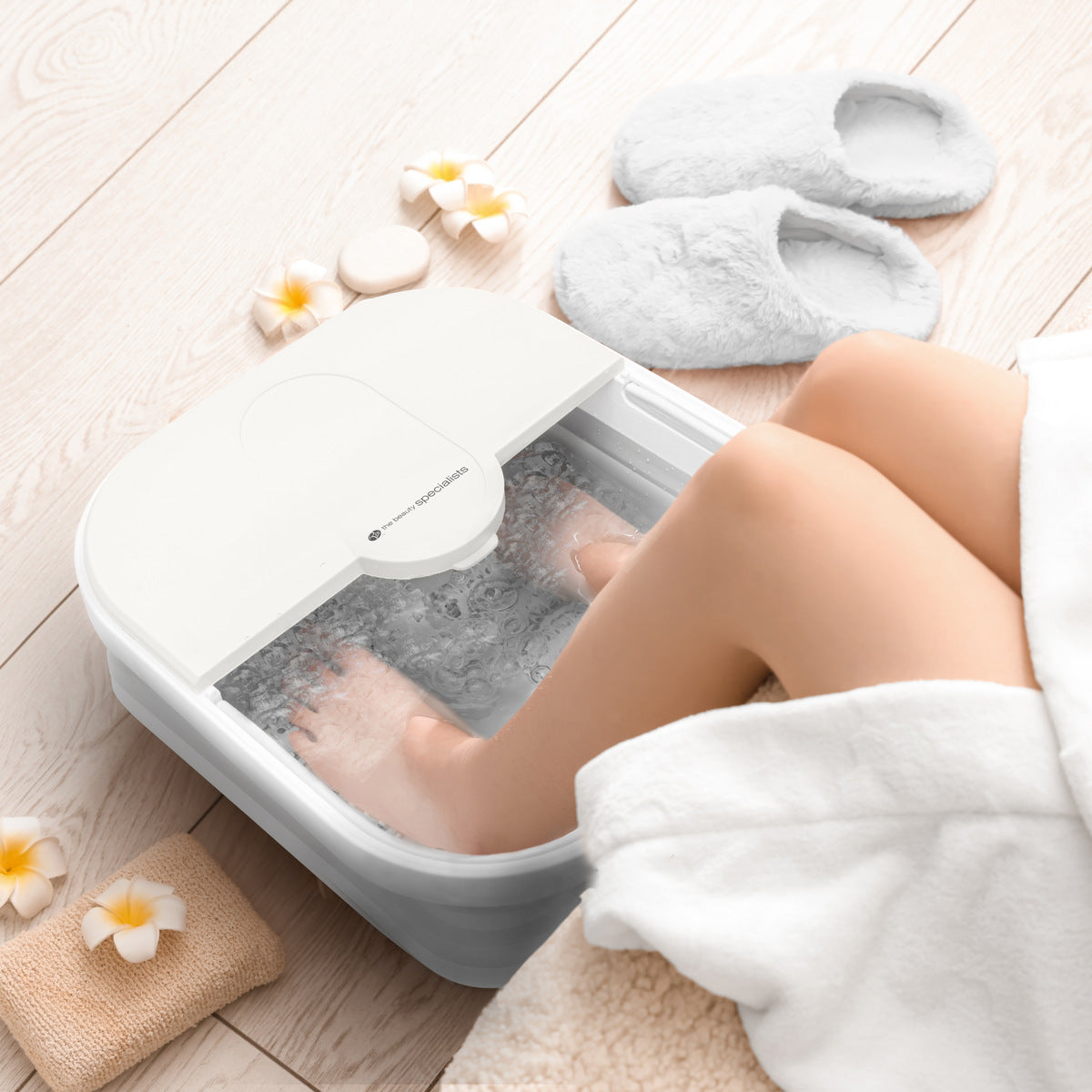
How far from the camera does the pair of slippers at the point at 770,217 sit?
1144mm

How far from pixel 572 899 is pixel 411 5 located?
107cm

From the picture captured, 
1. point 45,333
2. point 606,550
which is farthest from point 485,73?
point 606,550

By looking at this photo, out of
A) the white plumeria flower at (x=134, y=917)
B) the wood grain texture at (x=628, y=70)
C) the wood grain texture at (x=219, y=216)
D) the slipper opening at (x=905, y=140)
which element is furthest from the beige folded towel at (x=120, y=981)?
the slipper opening at (x=905, y=140)

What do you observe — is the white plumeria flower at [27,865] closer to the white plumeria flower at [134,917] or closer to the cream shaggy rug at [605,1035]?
the white plumeria flower at [134,917]

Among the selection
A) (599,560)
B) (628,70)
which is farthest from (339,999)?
(628,70)

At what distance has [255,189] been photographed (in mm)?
1279

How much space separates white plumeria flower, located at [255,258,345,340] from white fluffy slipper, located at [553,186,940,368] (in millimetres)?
229

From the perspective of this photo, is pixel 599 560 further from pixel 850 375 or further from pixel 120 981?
pixel 120 981

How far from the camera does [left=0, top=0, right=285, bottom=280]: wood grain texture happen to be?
1.27 m

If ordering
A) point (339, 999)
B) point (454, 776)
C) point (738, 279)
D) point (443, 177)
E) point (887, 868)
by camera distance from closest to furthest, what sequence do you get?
point (887, 868), point (454, 776), point (339, 999), point (738, 279), point (443, 177)

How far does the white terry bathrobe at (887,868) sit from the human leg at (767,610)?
0.02 meters

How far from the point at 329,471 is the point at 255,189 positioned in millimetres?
565

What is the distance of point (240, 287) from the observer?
4.02 feet

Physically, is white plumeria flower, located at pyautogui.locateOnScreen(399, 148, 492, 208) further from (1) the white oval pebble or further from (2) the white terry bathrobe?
(2) the white terry bathrobe
